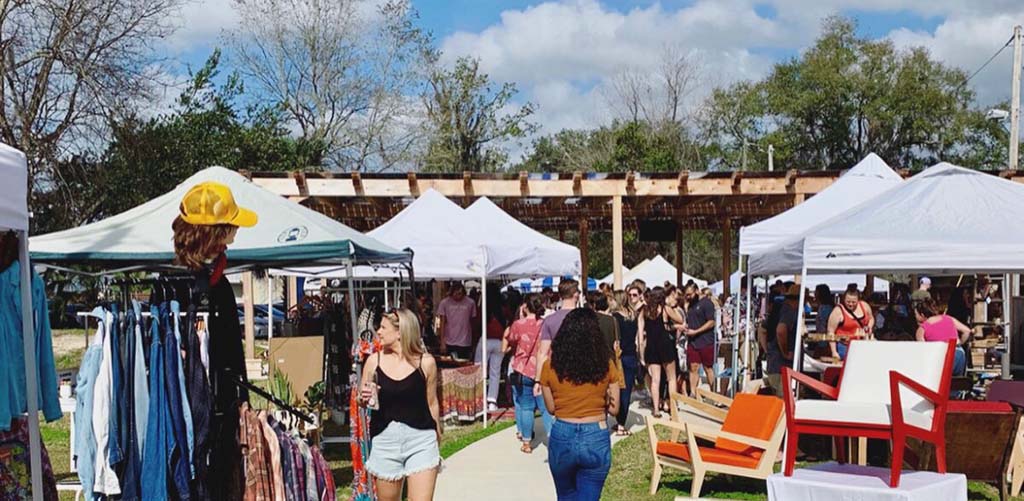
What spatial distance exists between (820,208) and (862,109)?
29350mm

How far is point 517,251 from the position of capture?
510 inches

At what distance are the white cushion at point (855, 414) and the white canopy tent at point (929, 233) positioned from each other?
8.24 feet

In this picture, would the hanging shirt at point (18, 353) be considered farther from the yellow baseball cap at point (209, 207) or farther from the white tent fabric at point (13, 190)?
the yellow baseball cap at point (209, 207)

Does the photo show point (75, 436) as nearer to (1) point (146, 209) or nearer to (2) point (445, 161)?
(1) point (146, 209)

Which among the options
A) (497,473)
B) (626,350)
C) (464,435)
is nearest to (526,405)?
(497,473)

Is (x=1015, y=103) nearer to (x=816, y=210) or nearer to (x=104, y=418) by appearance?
(x=816, y=210)

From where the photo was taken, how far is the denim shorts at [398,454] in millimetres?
5656

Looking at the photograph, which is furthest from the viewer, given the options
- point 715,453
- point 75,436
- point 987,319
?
point 987,319

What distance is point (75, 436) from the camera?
624 centimetres

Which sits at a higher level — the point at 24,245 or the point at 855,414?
the point at 24,245

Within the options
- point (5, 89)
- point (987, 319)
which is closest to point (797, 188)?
point (987, 319)

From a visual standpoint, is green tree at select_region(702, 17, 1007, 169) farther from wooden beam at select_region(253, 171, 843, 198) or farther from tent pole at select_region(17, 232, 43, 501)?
tent pole at select_region(17, 232, 43, 501)

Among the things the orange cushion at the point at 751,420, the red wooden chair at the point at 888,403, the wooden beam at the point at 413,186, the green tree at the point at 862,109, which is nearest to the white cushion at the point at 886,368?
the red wooden chair at the point at 888,403

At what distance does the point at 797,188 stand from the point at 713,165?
2681cm
